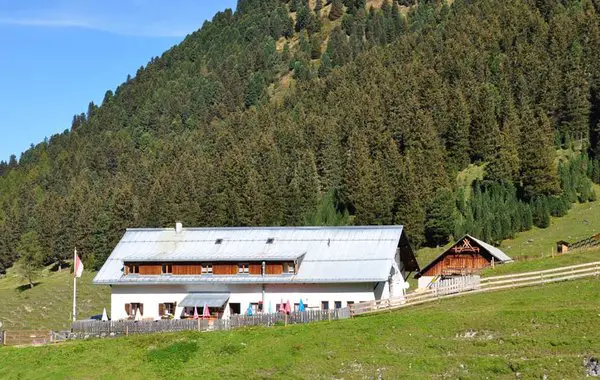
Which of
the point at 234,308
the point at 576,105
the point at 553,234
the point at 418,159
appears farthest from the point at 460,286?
the point at 576,105

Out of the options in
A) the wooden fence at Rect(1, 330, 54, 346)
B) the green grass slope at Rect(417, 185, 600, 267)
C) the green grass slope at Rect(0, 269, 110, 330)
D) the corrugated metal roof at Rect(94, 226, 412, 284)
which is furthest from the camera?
the green grass slope at Rect(417, 185, 600, 267)

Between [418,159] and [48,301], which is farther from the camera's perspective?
[418,159]

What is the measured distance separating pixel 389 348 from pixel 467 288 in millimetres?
15215

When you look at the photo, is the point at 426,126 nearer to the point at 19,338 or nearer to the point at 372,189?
the point at 372,189

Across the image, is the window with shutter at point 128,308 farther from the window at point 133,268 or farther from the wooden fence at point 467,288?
the wooden fence at point 467,288

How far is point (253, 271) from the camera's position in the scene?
68.1 m

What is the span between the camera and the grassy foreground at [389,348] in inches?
1524

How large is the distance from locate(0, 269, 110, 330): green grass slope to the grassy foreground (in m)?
39.2

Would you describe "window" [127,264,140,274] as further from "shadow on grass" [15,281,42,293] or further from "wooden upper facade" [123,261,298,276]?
"shadow on grass" [15,281,42,293]

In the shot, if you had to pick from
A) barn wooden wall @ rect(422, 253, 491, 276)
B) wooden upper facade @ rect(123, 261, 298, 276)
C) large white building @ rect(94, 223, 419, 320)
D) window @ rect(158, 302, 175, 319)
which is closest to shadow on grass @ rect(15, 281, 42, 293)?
large white building @ rect(94, 223, 419, 320)

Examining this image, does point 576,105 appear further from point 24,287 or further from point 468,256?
point 24,287

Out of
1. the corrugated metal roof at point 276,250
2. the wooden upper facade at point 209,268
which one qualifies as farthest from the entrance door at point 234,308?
the wooden upper facade at point 209,268

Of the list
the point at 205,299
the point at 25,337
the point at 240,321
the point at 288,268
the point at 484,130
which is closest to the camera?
the point at 240,321

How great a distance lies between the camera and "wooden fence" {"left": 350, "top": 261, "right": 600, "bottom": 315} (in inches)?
2152
